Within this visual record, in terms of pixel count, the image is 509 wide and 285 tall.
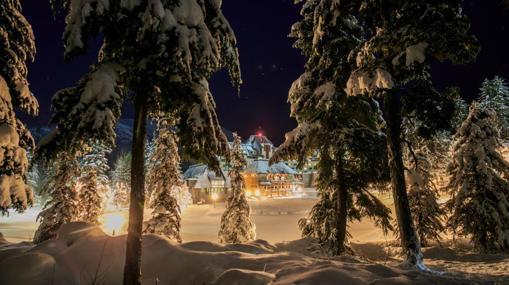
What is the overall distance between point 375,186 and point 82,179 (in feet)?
87.5

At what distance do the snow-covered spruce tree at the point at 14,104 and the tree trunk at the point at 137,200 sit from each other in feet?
16.9

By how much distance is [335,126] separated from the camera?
13.2 meters

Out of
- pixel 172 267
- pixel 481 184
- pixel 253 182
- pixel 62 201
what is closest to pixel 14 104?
pixel 172 267

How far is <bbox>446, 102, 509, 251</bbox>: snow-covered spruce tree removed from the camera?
17.6 meters

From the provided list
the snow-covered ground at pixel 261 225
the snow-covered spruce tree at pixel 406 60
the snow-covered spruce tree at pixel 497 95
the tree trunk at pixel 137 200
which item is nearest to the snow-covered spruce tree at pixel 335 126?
the snow-covered spruce tree at pixel 406 60

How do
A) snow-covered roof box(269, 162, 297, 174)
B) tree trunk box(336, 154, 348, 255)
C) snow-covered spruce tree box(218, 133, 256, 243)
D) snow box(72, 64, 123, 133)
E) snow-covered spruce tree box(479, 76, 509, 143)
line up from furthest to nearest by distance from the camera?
1. snow-covered roof box(269, 162, 297, 174)
2. snow-covered spruce tree box(479, 76, 509, 143)
3. snow-covered spruce tree box(218, 133, 256, 243)
4. tree trunk box(336, 154, 348, 255)
5. snow box(72, 64, 123, 133)

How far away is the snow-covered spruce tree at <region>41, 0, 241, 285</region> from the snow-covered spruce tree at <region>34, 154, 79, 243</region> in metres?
21.3

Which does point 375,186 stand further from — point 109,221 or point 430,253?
point 109,221

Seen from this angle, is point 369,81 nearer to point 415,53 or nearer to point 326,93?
point 415,53

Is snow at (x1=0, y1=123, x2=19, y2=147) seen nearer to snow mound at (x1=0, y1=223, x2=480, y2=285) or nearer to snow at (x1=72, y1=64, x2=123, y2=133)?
snow mound at (x1=0, y1=223, x2=480, y2=285)

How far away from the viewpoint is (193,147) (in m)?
8.03

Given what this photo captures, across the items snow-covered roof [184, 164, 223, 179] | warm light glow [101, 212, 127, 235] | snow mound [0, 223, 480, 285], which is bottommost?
warm light glow [101, 212, 127, 235]

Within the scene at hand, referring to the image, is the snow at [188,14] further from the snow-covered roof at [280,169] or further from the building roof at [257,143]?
the building roof at [257,143]

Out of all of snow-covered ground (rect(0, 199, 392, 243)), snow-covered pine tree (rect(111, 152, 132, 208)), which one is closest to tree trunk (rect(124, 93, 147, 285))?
snow-covered ground (rect(0, 199, 392, 243))
